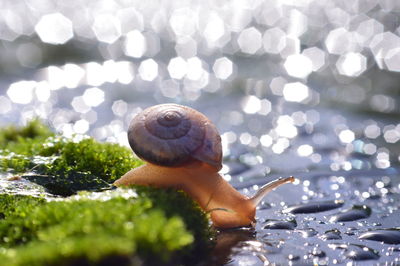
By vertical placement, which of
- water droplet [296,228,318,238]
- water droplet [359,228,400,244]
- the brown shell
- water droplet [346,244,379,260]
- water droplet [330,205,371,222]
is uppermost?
the brown shell

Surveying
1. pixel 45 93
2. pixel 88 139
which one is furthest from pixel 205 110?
pixel 88 139

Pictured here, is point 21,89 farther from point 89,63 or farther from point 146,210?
point 146,210

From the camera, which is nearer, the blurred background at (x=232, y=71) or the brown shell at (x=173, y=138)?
the brown shell at (x=173, y=138)

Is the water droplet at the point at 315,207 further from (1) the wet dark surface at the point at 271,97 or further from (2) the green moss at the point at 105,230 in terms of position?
(2) the green moss at the point at 105,230

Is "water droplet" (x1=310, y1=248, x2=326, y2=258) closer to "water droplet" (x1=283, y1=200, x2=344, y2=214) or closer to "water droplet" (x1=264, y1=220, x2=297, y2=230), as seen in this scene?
"water droplet" (x1=264, y1=220, x2=297, y2=230)

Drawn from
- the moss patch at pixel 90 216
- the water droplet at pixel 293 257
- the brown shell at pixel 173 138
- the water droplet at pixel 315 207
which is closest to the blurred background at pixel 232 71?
the moss patch at pixel 90 216

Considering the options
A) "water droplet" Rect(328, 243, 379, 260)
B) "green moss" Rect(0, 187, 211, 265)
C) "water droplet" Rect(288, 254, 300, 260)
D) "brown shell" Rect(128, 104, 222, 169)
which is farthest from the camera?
"brown shell" Rect(128, 104, 222, 169)

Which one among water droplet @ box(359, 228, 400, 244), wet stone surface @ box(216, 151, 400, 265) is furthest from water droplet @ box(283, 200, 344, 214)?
water droplet @ box(359, 228, 400, 244)
